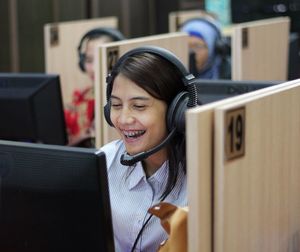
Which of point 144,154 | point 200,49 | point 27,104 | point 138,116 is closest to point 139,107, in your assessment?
point 138,116

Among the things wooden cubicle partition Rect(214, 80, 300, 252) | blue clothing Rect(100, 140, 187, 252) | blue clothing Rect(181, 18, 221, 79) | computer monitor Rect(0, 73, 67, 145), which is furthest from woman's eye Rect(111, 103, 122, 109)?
blue clothing Rect(181, 18, 221, 79)

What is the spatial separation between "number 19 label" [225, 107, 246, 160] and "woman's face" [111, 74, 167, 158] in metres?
0.40

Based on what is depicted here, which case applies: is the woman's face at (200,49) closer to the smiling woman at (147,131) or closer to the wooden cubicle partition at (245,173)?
the smiling woman at (147,131)

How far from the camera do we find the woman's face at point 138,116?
159 cm

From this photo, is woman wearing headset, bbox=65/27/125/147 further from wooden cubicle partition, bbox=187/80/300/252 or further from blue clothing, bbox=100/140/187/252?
wooden cubicle partition, bbox=187/80/300/252

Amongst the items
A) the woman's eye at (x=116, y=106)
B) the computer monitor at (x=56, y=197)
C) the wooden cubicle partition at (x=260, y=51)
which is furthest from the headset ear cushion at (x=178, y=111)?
the wooden cubicle partition at (x=260, y=51)

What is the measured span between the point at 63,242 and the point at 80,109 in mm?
2166

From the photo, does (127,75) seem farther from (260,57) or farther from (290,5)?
(290,5)

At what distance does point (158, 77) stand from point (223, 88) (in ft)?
1.26

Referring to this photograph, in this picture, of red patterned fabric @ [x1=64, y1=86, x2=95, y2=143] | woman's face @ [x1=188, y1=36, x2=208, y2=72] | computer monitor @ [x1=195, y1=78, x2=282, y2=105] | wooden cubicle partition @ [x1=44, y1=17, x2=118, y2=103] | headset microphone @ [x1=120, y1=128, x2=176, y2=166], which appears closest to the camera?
headset microphone @ [x1=120, y1=128, x2=176, y2=166]

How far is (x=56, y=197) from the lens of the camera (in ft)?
3.83

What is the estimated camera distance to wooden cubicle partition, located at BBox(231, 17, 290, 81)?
3.01 m

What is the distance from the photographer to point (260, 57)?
3.20 meters

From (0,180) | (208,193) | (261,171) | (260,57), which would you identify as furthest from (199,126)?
(260,57)
